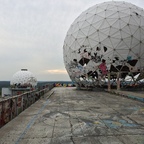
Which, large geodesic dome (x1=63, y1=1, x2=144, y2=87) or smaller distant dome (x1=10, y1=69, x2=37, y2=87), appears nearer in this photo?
large geodesic dome (x1=63, y1=1, x2=144, y2=87)

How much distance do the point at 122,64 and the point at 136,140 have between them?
2015cm

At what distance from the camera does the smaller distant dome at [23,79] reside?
157 ft

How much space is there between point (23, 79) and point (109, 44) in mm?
31115

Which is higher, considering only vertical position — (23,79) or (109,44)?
(109,44)

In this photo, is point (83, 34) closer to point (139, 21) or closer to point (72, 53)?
point (72, 53)

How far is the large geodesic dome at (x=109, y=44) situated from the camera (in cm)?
2419

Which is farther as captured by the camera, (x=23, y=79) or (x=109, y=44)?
(x=23, y=79)

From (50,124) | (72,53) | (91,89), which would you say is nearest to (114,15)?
(72,53)

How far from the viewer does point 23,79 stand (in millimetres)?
48469

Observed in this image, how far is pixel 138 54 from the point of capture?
2442cm

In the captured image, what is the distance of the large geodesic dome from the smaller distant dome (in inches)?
968

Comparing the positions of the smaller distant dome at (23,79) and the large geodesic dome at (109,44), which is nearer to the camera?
the large geodesic dome at (109,44)

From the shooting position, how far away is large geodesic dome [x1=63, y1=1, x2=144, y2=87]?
24.2 m

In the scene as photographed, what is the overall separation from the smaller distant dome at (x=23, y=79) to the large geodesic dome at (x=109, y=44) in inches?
968
